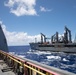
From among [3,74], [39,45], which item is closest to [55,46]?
[39,45]

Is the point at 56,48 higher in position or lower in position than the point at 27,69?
lower

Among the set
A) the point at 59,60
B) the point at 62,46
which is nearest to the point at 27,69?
the point at 59,60

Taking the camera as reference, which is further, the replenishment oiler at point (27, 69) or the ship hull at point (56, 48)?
the ship hull at point (56, 48)

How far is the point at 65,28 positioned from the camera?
116 m

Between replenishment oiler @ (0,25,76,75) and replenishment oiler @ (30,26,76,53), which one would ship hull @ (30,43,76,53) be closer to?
replenishment oiler @ (30,26,76,53)

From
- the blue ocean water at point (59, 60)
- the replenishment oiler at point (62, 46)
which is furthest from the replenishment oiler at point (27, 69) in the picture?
the replenishment oiler at point (62, 46)

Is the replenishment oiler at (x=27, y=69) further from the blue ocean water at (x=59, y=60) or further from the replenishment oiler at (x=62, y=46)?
the replenishment oiler at (x=62, y=46)

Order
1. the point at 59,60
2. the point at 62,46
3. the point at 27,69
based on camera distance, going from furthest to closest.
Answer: the point at 62,46
the point at 59,60
the point at 27,69

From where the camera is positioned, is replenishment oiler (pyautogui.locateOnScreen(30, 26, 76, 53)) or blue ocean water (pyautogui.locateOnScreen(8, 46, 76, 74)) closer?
blue ocean water (pyautogui.locateOnScreen(8, 46, 76, 74))

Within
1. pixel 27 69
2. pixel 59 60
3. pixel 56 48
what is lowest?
pixel 59 60

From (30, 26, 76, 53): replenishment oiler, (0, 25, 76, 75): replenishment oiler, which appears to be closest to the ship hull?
(30, 26, 76, 53): replenishment oiler

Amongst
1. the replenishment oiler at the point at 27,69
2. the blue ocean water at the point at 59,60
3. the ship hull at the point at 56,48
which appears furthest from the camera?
the ship hull at the point at 56,48

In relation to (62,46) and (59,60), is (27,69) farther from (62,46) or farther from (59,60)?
(62,46)

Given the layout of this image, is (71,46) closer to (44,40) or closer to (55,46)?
(55,46)
